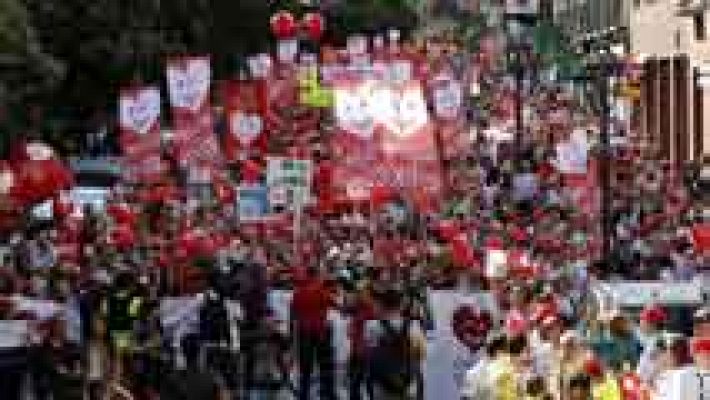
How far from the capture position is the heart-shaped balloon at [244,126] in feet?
96.5

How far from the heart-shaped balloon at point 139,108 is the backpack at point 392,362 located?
9.41 meters

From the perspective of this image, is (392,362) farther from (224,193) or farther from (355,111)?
(355,111)

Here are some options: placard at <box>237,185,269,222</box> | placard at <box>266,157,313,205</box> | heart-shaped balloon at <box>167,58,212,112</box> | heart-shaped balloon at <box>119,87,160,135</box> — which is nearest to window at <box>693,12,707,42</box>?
heart-shaped balloon at <box>167,58,212,112</box>

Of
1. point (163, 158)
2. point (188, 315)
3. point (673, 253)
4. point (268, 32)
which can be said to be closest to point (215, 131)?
point (163, 158)

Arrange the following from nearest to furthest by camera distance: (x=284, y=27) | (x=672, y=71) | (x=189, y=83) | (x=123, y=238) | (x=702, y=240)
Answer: (x=123, y=238) → (x=702, y=240) → (x=189, y=83) → (x=284, y=27) → (x=672, y=71)

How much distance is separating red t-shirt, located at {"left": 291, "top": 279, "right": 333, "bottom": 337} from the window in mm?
25095

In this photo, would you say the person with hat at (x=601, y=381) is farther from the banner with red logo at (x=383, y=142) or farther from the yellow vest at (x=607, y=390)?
the banner with red logo at (x=383, y=142)

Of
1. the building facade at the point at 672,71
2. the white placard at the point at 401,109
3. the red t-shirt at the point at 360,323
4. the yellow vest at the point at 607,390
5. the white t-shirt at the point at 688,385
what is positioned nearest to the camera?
the white t-shirt at the point at 688,385

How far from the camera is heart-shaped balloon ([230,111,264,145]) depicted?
96.5 feet

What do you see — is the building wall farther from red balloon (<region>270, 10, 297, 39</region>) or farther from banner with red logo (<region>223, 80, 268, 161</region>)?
banner with red logo (<region>223, 80, 268, 161</region>)

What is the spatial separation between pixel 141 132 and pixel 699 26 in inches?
736

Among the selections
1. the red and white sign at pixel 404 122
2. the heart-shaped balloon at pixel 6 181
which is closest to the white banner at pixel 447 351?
the heart-shaped balloon at pixel 6 181

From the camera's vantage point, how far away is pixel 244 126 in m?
29.7

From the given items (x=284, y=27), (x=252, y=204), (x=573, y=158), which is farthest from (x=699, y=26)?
(x=252, y=204)
